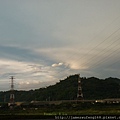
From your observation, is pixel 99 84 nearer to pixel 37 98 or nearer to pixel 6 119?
pixel 37 98

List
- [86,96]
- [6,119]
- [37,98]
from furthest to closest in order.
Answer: [37,98] < [86,96] < [6,119]

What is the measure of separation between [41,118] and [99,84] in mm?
149280

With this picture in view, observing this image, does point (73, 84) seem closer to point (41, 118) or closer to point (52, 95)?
point (52, 95)

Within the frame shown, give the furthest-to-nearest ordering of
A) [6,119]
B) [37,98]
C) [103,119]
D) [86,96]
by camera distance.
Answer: [37,98] < [86,96] < [6,119] < [103,119]

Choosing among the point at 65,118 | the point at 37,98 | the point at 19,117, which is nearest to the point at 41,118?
the point at 19,117

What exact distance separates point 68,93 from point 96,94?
20332 millimetres

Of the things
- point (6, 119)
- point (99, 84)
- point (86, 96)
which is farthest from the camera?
point (99, 84)

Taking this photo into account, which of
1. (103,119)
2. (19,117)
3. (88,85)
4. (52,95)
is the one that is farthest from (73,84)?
(103,119)

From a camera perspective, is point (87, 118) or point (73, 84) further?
point (73, 84)

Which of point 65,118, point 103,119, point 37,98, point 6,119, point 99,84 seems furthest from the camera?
point 99,84

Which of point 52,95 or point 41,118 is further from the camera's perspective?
point 52,95

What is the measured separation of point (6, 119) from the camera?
1953 inches

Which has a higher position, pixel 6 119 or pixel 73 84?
pixel 73 84

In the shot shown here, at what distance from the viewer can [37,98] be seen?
18038cm
